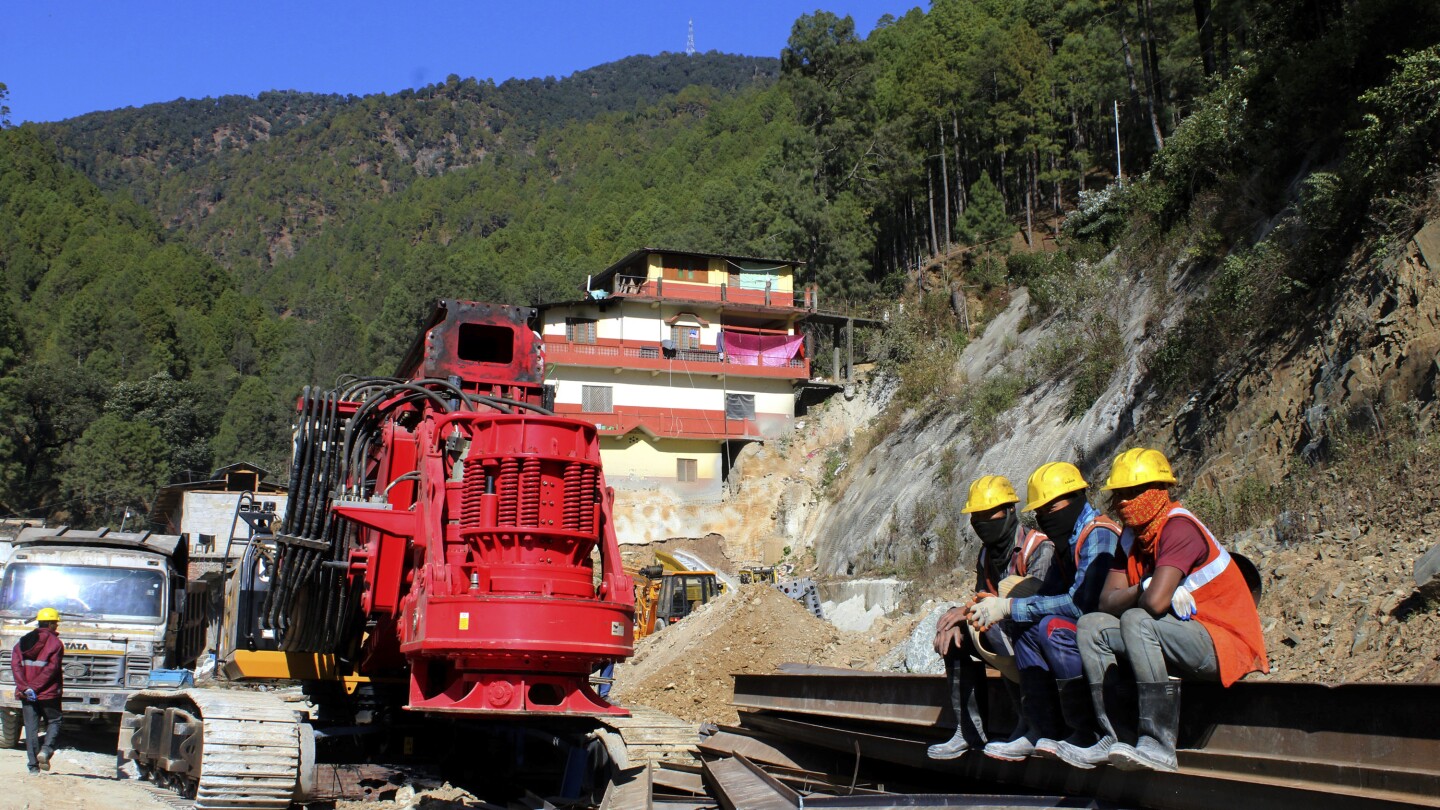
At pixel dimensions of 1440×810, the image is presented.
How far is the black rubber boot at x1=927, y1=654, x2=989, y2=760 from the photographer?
7.07m

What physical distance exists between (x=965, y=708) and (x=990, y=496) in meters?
1.27

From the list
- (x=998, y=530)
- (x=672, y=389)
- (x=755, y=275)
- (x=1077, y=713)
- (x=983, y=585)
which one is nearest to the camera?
(x=1077, y=713)

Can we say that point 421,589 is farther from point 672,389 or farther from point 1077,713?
point 672,389

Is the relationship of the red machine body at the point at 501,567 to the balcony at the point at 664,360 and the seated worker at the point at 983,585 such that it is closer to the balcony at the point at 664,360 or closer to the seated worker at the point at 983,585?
the seated worker at the point at 983,585

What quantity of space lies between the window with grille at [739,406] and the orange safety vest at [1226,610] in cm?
4681

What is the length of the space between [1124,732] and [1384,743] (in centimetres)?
122

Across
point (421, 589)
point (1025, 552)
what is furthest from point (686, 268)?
point (1025, 552)

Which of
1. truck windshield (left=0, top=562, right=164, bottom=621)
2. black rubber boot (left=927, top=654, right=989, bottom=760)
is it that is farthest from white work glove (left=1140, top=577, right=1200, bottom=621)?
truck windshield (left=0, top=562, right=164, bottom=621)

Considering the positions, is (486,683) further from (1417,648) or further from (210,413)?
(210,413)

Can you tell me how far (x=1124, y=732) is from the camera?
234 inches

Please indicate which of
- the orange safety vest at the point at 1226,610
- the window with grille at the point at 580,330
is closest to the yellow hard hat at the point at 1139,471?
the orange safety vest at the point at 1226,610

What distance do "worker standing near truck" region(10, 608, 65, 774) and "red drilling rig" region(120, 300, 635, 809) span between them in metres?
0.89

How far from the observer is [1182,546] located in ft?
19.0

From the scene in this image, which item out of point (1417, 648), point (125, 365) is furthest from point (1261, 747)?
point (125, 365)
